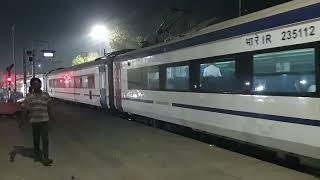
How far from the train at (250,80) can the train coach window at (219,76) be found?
0.08 ft

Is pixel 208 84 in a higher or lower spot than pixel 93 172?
higher

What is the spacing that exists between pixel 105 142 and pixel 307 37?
748cm

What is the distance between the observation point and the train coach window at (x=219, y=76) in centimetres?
1223

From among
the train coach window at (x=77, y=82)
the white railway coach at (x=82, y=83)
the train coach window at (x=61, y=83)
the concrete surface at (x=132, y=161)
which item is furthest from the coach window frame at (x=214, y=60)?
the train coach window at (x=61, y=83)

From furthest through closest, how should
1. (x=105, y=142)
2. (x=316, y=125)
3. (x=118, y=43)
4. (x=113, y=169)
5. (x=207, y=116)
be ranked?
(x=118, y=43) → (x=105, y=142) → (x=207, y=116) → (x=113, y=169) → (x=316, y=125)

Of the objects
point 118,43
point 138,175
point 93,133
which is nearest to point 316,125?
point 138,175

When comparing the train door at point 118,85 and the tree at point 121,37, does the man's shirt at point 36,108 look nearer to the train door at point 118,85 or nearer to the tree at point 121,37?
the train door at point 118,85

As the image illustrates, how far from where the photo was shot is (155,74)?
18562 mm

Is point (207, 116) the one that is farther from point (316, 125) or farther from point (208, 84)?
point (316, 125)

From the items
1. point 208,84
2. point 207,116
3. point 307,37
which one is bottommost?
point 207,116

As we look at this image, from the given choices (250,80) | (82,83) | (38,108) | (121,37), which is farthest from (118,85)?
(121,37)

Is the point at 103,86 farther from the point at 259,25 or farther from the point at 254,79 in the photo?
the point at 259,25

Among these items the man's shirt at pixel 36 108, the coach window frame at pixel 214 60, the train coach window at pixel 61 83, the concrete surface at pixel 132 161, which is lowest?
the concrete surface at pixel 132 161

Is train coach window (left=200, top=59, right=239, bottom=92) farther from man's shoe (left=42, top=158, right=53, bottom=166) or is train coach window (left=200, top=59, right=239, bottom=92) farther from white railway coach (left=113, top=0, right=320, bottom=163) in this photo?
man's shoe (left=42, top=158, right=53, bottom=166)
